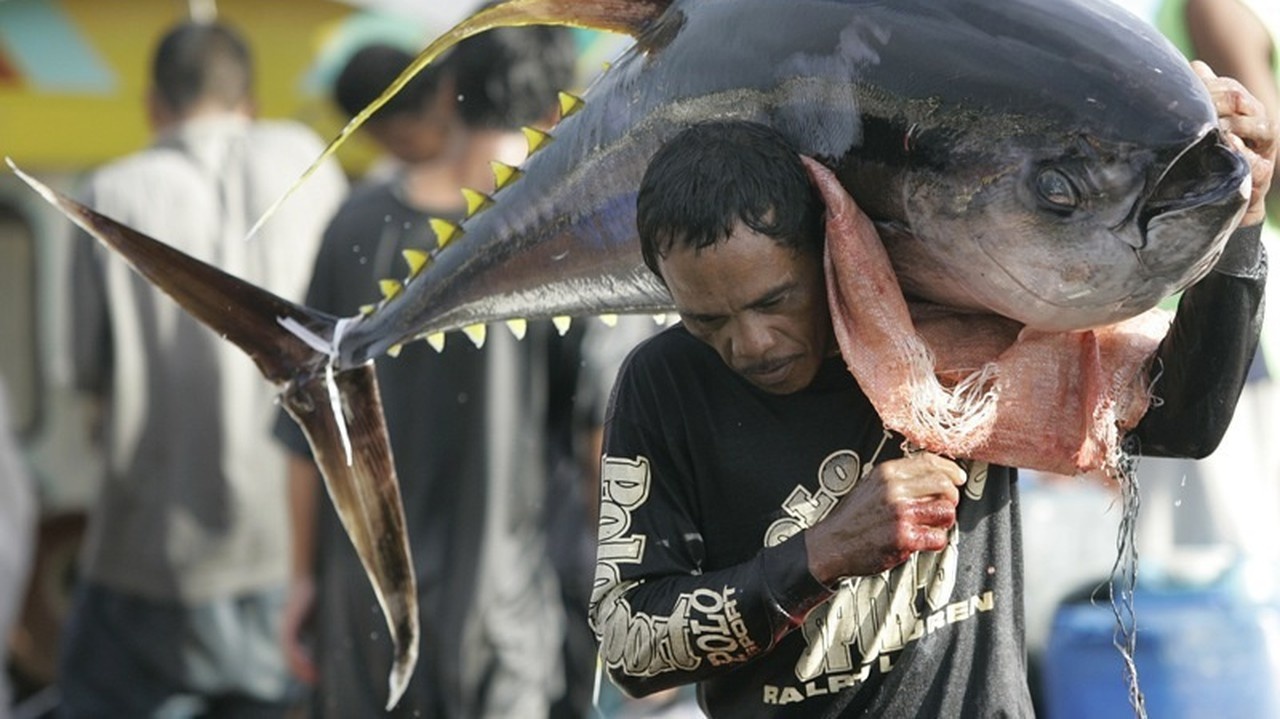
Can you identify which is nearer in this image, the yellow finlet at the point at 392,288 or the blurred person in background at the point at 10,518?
the yellow finlet at the point at 392,288

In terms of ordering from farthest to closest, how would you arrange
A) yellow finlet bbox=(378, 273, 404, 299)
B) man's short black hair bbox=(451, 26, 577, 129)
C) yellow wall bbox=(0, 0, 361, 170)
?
yellow wall bbox=(0, 0, 361, 170), man's short black hair bbox=(451, 26, 577, 129), yellow finlet bbox=(378, 273, 404, 299)

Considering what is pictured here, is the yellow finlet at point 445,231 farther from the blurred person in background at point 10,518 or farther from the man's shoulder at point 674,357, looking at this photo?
the blurred person in background at point 10,518

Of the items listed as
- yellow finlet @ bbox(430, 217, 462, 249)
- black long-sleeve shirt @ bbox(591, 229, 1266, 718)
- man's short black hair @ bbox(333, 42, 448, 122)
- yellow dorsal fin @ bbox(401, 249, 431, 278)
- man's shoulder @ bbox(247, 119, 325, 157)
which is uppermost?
man's short black hair @ bbox(333, 42, 448, 122)

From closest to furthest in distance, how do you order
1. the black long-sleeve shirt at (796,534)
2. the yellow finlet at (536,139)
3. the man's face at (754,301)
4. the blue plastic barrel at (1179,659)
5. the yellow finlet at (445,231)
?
the man's face at (754,301), the black long-sleeve shirt at (796,534), the yellow finlet at (536,139), the yellow finlet at (445,231), the blue plastic barrel at (1179,659)

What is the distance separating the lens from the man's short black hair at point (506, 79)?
5414 mm

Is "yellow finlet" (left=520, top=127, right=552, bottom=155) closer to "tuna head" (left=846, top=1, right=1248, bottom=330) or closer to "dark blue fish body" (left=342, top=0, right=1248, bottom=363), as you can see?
"dark blue fish body" (left=342, top=0, right=1248, bottom=363)

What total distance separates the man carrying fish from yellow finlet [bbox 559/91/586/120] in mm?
341

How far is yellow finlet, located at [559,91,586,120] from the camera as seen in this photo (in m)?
3.03

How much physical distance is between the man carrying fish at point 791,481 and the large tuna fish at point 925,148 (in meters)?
0.09

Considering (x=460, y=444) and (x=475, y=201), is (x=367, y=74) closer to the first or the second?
(x=460, y=444)

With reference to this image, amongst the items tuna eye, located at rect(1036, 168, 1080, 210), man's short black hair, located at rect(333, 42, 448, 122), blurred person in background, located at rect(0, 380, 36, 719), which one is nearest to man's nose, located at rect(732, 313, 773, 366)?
tuna eye, located at rect(1036, 168, 1080, 210)

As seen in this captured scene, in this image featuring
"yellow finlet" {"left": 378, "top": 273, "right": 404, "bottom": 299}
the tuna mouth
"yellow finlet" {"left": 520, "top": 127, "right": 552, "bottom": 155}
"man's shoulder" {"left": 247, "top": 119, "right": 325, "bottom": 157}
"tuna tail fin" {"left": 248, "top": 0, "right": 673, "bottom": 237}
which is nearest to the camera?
the tuna mouth

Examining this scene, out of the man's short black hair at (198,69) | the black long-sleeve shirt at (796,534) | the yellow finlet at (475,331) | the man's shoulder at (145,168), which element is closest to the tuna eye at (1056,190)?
the black long-sleeve shirt at (796,534)

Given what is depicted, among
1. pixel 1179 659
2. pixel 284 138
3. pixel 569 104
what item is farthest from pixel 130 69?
pixel 569 104
